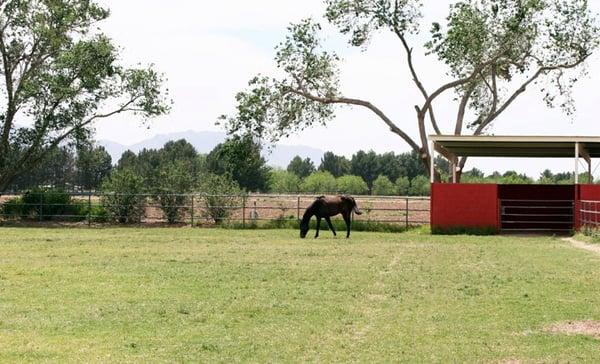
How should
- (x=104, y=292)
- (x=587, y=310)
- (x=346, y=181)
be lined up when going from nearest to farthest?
(x=587, y=310)
(x=104, y=292)
(x=346, y=181)

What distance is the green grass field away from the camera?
8289mm

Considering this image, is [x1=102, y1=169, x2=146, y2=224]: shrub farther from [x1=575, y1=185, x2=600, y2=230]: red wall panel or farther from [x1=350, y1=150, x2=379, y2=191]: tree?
[x1=350, y1=150, x2=379, y2=191]: tree

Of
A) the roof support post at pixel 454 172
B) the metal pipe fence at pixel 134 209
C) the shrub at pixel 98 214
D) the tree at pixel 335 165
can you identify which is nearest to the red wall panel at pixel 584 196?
the metal pipe fence at pixel 134 209

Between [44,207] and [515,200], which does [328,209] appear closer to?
[515,200]

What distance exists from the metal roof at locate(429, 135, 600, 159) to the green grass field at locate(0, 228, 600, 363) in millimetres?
9274

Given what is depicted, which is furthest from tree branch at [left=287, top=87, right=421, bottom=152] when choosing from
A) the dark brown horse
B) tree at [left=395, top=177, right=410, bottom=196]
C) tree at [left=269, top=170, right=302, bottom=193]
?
tree at [left=395, top=177, right=410, bottom=196]

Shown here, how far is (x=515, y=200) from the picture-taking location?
3017cm

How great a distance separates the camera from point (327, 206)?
1054 inches

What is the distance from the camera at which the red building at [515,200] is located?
29375 mm

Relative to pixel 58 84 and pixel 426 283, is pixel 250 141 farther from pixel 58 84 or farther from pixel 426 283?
pixel 426 283

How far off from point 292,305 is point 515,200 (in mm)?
20662

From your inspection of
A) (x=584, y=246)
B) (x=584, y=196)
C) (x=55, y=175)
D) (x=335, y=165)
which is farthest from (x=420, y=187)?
(x=584, y=246)

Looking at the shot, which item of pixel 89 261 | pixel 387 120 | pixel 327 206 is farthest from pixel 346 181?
pixel 89 261

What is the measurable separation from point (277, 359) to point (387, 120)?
30.9 metres
